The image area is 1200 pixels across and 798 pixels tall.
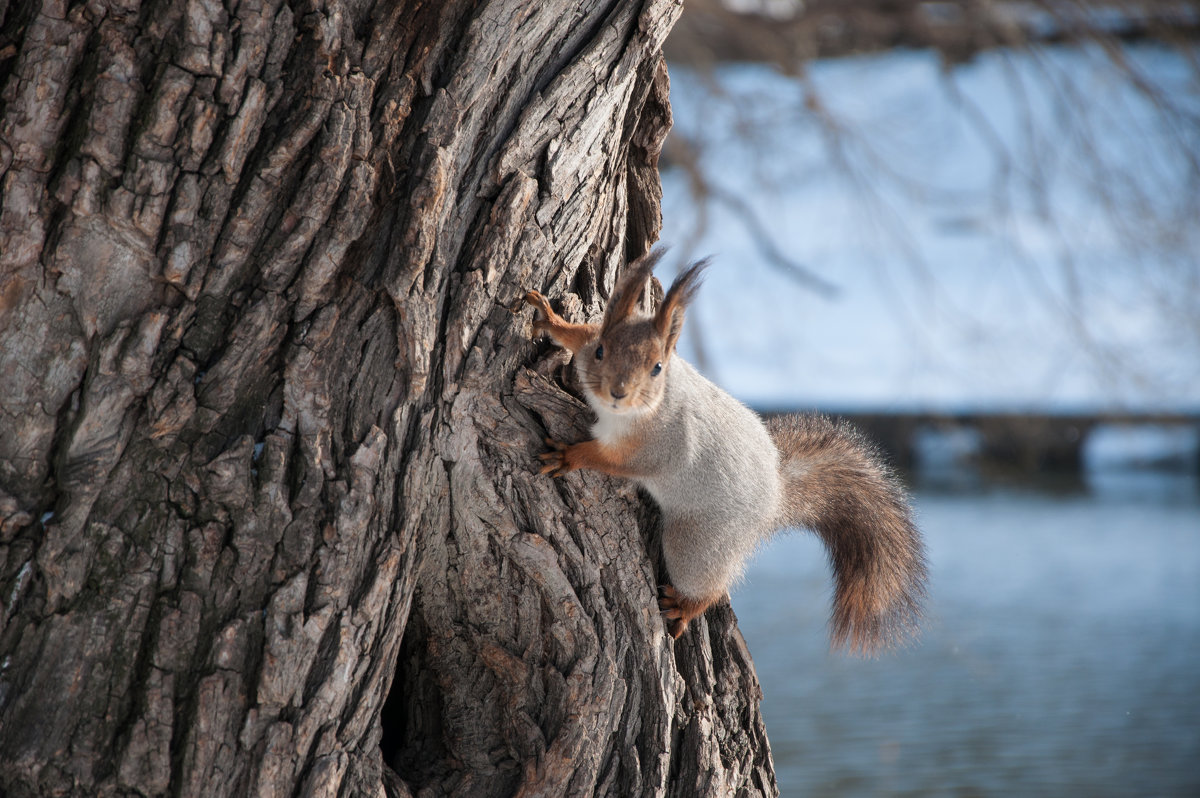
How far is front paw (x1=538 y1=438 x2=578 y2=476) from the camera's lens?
1.49 metres

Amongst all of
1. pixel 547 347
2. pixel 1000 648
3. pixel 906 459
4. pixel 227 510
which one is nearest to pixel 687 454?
pixel 547 347

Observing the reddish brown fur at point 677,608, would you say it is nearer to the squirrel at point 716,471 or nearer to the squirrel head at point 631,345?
the squirrel at point 716,471

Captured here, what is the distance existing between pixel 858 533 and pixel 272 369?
50.2 inches

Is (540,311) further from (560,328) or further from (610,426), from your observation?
(610,426)

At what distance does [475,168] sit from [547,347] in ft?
1.10

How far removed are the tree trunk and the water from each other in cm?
115

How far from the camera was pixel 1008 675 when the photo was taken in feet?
16.1

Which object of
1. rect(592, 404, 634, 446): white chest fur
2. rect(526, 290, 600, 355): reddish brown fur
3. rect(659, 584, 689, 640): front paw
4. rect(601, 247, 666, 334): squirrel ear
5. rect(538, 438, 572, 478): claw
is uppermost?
rect(601, 247, 666, 334): squirrel ear

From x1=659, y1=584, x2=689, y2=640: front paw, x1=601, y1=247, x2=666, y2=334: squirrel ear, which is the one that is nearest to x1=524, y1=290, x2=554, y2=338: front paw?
x1=601, y1=247, x2=666, y2=334: squirrel ear

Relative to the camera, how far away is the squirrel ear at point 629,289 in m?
1.53

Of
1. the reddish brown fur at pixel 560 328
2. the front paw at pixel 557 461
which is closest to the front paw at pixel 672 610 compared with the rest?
the front paw at pixel 557 461

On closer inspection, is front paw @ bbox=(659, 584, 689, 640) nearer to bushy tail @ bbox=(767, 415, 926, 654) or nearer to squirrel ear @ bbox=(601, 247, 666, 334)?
bushy tail @ bbox=(767, 415, 926, 654)

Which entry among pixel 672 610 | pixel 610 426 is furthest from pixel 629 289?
pixel 672 610

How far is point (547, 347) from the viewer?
1.57 meters
